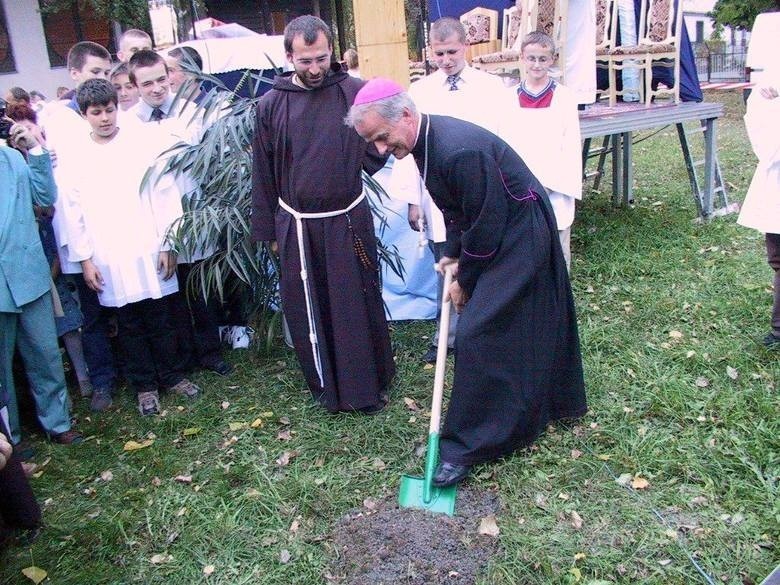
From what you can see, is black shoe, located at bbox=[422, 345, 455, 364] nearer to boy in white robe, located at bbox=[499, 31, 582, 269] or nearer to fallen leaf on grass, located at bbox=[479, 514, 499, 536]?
boy in white robe, located at bbox=[499, 31, 582, 269]

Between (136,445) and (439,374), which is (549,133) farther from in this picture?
(136,445)

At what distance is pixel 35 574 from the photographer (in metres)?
2.96

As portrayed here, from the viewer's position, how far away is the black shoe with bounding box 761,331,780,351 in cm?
423

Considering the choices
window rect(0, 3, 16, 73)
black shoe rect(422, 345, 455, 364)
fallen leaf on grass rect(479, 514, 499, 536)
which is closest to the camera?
fallen leaf on grass rect(479, 514, 499, 536)

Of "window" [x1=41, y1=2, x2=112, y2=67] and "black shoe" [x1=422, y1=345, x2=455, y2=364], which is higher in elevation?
"window" [x1=41, y1=2, x2=112, y2=67]

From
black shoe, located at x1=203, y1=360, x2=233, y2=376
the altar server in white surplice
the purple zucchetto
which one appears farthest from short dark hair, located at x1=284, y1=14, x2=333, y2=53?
black shoe, located at x1=203, y1=360, x2=233, y2=376

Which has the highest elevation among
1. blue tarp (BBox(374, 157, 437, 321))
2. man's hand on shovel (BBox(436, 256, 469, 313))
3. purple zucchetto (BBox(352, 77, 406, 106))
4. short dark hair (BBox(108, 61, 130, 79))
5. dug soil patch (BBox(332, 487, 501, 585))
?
short dark hair (BBox(108, 61, 130, 79))

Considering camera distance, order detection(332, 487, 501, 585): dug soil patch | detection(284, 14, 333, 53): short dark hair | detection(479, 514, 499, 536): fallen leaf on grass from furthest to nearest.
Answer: detection(284, 14, 333, 53): short dark hair
detection(479, 514, 499, 536): fallen leaf on grass
detection(332, 487, 501, 585): dug soil patch

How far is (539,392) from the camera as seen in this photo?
10.9 ft

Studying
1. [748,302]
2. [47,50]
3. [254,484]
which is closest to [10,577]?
[254,484]

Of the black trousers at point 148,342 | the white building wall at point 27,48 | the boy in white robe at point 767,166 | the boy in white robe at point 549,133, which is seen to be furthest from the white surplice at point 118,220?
the white building wall at point 27,48

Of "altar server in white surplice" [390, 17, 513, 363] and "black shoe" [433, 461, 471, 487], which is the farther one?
"altar server in white surplice" [390, 17, 513, 363]

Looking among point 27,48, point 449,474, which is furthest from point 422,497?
point 27,48

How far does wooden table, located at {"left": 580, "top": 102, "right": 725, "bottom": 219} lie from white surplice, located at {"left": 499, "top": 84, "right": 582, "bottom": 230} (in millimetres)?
1605
